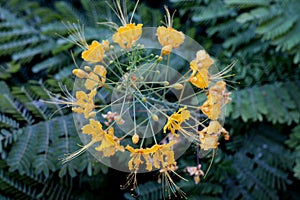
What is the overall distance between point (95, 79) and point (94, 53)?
9 cm

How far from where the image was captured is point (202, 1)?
7.89 feet

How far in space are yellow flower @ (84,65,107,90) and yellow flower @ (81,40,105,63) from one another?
4cm

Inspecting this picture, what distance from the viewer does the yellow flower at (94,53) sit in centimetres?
131

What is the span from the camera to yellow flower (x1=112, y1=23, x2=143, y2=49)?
1.29m

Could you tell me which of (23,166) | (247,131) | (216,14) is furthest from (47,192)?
(216,14)

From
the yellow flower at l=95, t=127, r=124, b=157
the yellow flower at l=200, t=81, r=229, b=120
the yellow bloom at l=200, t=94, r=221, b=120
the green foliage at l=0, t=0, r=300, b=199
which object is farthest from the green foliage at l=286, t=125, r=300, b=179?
the yellow flower at l=95, t=127, r=124, b=157

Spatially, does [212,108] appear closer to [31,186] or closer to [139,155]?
[139,155]

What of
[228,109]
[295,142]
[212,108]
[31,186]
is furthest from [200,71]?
[31,186]

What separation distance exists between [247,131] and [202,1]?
2.85 ft

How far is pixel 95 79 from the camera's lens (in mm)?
1351

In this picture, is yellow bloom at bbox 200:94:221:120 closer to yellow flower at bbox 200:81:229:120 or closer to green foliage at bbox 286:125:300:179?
yellow flower at bbox 200:81:229:120

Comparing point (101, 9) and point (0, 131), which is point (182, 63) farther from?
point (0, 131)

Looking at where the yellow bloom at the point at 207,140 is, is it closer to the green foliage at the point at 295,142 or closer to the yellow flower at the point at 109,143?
the yellow flower at the point at 109,143

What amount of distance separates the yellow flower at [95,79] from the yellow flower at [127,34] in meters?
0.13
